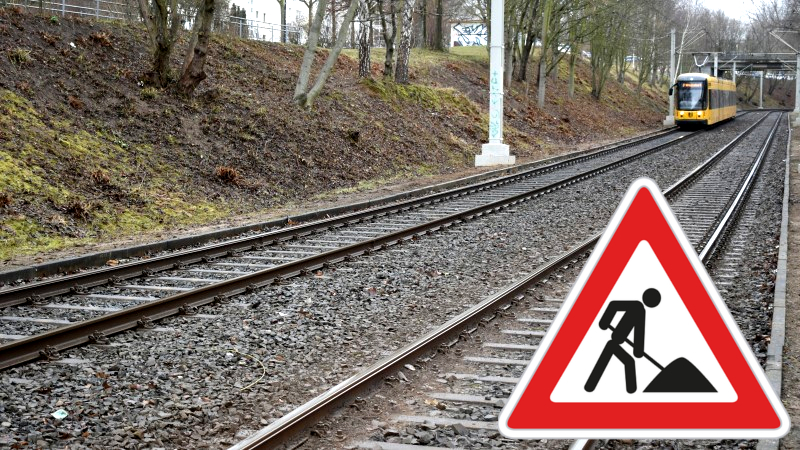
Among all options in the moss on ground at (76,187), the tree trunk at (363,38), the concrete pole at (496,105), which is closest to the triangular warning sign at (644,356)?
the moss on ground at (76,187)

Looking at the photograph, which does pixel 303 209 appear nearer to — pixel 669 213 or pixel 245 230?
pixel 245 230

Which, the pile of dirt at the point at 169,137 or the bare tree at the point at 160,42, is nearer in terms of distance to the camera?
the pile of dirt at the point at 169,137

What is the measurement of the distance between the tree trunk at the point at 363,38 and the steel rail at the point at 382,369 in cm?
1963

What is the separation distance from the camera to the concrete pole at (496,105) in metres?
28.3

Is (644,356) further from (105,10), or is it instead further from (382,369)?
(105,10)

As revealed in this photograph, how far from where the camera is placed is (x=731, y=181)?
2359cm

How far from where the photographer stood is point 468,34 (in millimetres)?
74625

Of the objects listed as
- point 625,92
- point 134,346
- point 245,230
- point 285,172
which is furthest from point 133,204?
point 625,92

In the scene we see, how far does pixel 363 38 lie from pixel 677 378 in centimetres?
2870

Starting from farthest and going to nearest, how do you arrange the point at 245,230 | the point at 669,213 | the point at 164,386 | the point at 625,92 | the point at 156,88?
the point at 625,92 < the point at 156,88 < the point at 245,230 < the point at 164,386 < the point at 669,213

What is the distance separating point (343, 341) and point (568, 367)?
5206 mm

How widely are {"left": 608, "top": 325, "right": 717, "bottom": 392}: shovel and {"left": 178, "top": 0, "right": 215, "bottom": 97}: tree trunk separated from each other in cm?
2019

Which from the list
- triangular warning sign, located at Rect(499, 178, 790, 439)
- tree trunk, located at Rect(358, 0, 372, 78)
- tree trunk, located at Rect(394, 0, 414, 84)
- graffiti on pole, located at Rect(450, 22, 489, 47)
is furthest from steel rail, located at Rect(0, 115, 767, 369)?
graffiti on pole, located at Rect(450, 22, 489, 47)

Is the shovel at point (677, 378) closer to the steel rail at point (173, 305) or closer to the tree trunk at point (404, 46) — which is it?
the steel rail at point (173, 305)
